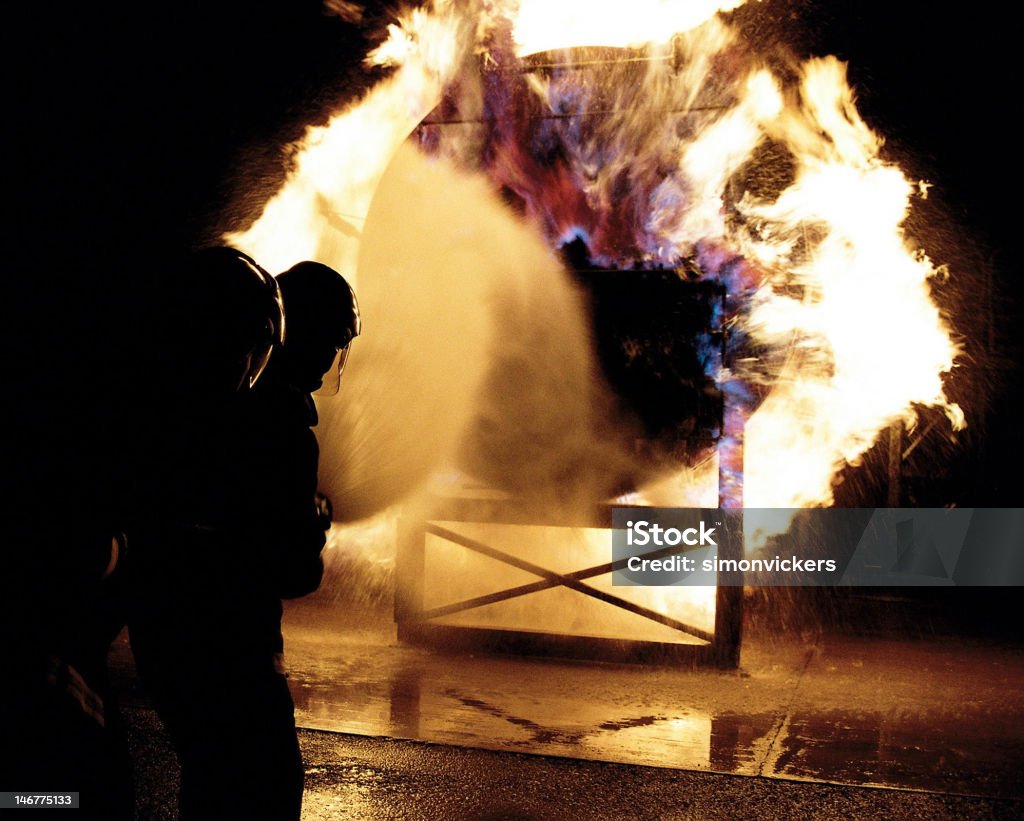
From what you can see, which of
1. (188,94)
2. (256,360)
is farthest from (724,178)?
(256,360)

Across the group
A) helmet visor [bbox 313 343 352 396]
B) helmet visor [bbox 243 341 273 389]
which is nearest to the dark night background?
helmet visor [bbox 313 343 352 396]

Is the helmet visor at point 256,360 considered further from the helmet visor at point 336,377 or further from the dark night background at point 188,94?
the dark night background at point 188,94

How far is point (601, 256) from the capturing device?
6500 millimetres

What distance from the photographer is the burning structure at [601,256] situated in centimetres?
630

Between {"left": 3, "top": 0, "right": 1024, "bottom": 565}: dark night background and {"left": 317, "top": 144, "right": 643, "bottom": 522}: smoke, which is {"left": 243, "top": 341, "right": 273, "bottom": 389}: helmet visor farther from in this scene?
{"left": 3, "top": 0, "right": 1024, "bottom": 565}: dark night background

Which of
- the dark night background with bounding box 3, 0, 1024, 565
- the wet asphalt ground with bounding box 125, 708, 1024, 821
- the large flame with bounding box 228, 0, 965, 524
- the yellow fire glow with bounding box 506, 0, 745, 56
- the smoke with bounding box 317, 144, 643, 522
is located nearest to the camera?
the wet asphalt ground with bounding box 125, 708, 1024, 821

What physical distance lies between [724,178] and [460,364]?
2381 mm

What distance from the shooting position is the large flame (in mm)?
6547

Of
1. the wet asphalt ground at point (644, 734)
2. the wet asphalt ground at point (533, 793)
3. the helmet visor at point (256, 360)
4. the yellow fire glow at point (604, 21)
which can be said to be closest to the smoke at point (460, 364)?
the yellow fire glow at point (604, 21)

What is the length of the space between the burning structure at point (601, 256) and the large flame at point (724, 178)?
0.02 meters

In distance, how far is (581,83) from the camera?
6.52m

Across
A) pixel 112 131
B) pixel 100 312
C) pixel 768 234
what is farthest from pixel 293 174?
pixel 100 312

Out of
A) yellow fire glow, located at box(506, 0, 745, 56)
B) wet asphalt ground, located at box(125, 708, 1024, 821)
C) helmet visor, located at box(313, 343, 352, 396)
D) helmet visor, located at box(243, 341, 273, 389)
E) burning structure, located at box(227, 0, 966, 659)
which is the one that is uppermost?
yellow fire glow, located at box(506, 0, 745, 56)

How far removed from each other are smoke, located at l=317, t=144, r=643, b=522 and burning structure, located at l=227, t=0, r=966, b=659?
0.02 metres
